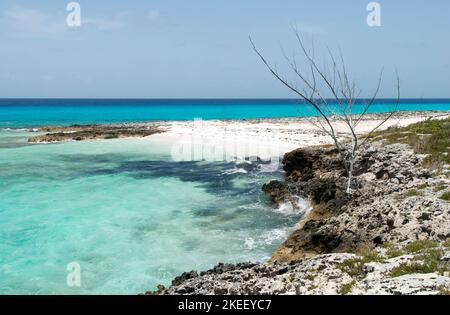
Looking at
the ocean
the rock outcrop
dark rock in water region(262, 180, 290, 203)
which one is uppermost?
the rock outcrop

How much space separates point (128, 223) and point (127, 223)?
0.17 ft

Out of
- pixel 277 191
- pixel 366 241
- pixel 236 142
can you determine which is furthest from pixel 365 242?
pixel 236 142

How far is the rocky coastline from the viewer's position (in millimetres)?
9086

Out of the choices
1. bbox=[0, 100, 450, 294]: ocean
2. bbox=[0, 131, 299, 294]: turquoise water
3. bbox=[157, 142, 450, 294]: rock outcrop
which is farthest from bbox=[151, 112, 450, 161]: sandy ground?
bbox=[157, 142, 450, 294]: rock outcrop

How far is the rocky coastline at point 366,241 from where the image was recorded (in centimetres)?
909

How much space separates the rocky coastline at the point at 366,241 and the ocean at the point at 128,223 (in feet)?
6.32

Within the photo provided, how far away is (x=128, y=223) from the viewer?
68.1 feet

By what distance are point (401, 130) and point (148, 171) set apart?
20759mm

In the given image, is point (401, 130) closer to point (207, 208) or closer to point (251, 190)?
point (251, 190)

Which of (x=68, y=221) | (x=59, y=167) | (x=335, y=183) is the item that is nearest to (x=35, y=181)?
(x=59, y=167)

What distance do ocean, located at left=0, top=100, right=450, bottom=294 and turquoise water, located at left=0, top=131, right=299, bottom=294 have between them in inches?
1.7

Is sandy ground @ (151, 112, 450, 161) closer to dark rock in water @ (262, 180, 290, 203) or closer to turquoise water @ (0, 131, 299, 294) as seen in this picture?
turquoise water @ (0, 131, 299, 294)

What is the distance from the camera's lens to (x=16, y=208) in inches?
934

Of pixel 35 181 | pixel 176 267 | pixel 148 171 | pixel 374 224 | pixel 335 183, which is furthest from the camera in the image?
pixel 148 171
